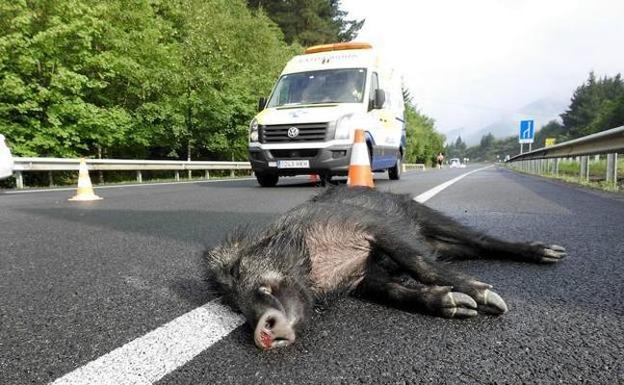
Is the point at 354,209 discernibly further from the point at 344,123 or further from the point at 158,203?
the point at 344,123

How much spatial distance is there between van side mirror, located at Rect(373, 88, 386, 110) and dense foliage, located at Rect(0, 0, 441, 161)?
9.59 m

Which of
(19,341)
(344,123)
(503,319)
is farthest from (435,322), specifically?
(344,123)

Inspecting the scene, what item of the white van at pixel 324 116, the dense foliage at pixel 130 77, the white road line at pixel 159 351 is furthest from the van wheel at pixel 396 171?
the white road line at pixel 159 351

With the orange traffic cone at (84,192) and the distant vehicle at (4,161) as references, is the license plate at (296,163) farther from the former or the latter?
the distant vehicle at (4,161)

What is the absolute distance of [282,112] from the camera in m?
10.0

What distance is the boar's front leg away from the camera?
1867 mm

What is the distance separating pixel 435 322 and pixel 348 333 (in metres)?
Result: 0.35

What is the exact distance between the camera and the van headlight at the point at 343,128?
9.54 meters

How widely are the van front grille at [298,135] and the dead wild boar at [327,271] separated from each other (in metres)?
7.04

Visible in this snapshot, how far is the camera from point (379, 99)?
1041 centimetres

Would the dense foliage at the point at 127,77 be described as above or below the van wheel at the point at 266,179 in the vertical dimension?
above

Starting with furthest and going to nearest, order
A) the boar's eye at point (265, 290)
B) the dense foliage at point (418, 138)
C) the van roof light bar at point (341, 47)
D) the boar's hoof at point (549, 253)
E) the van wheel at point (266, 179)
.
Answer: the dense foliage at point (418, 138)
the van roof light bar at point (341, 47)
the van wheel at point (266, 179)
the boar's hoof at point (549, 253)
the boar's eye at point (265, 290)

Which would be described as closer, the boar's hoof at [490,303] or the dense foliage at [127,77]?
the boar's hoof at [490,303]

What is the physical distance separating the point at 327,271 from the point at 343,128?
7.57 metres
